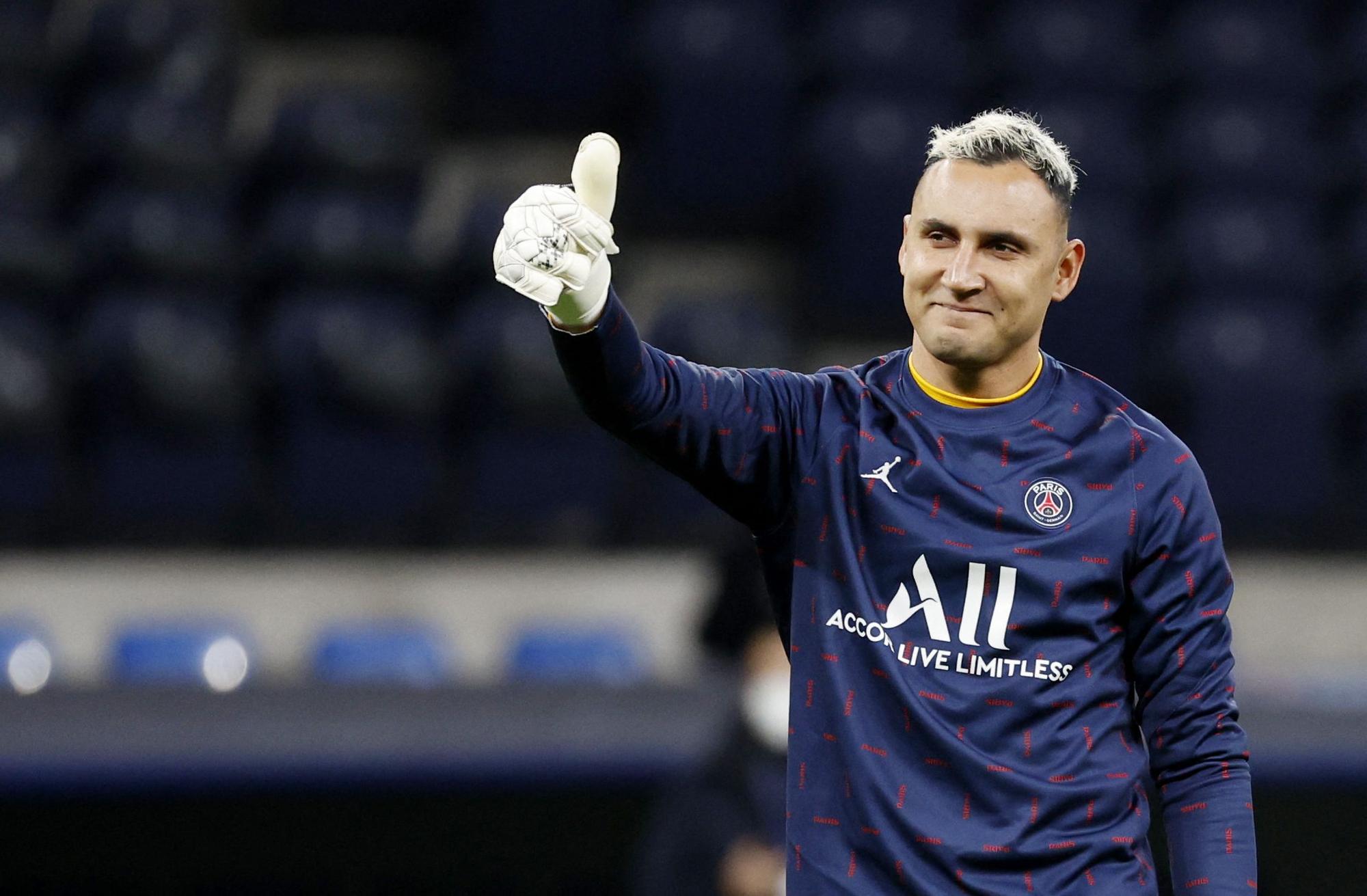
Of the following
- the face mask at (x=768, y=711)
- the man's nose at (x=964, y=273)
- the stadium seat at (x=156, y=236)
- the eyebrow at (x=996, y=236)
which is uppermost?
the stadium seat at (x=156, y=236)

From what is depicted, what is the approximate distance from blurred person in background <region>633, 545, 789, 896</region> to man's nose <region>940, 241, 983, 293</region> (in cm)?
198

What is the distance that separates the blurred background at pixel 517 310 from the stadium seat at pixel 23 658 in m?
0.02

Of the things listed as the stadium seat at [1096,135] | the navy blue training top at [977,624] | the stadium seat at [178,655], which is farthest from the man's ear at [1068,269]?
the stadium seat at [1096,135]

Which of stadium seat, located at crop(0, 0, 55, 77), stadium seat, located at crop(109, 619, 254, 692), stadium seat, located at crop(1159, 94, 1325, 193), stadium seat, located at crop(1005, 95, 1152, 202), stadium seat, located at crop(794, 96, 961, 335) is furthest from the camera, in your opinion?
stadium seat, located at crop(1159, 94, 1325, 193)

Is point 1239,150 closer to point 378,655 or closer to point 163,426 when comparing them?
point 378,655

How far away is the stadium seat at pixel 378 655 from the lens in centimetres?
550

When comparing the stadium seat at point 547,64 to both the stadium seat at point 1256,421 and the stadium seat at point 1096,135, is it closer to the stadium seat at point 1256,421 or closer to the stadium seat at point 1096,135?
the stadium seat at point 1096,135

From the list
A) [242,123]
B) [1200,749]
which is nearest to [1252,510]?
[242,123]

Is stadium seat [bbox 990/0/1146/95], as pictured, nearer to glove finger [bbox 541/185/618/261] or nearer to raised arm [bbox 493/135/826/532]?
raised arm [bbox 493/135/826/532]

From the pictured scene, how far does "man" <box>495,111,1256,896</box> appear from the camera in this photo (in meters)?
2.04

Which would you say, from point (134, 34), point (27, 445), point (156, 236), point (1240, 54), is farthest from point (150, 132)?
point (1240, 54)

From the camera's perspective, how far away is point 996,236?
2119 mm

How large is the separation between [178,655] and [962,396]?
3.86 m

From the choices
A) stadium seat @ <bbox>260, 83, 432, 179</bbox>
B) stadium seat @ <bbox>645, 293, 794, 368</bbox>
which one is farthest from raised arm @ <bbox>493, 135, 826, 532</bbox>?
stadium seat @ <bbox>260, 83, 432, 179</bbox>
